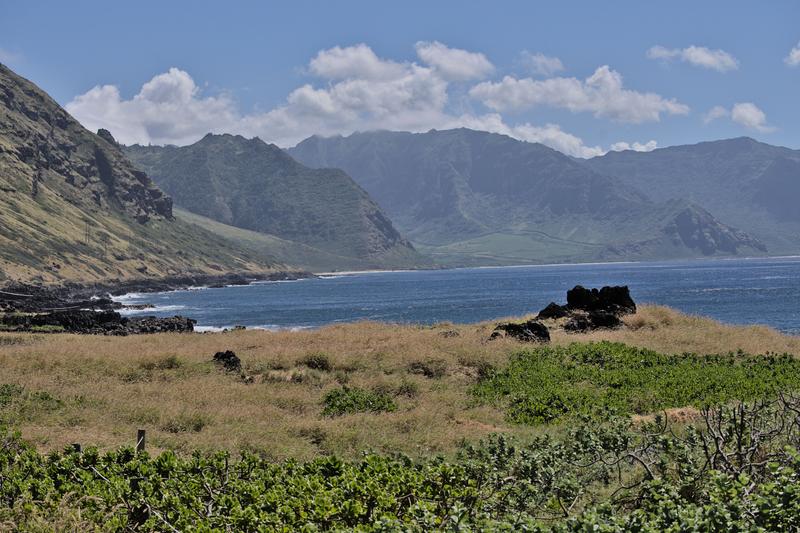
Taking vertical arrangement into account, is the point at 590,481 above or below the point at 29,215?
below

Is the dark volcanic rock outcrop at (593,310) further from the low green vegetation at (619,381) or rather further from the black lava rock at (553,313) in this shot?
the low green vegetation at (619,381)

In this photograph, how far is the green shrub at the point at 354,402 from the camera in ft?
72.1

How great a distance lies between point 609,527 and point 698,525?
0.82 m

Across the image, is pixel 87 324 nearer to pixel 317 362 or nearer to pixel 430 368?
pixel 317 362

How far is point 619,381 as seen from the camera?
2414cm

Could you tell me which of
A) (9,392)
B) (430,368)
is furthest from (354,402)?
(9,392)

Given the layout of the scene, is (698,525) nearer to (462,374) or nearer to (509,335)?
(462,374)

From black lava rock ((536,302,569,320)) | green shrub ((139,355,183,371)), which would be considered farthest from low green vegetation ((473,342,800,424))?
green shrub ((139,355,183,371))

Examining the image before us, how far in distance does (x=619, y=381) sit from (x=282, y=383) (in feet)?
42.7

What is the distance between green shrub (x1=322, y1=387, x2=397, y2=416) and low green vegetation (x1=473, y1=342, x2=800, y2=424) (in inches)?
138

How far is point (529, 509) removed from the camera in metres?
10.1

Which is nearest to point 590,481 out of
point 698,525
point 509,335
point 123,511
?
point 698,525

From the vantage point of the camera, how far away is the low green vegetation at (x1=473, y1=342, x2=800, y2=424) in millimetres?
21031

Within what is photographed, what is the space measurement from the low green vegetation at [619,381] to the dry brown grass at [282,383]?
4.17 feet
